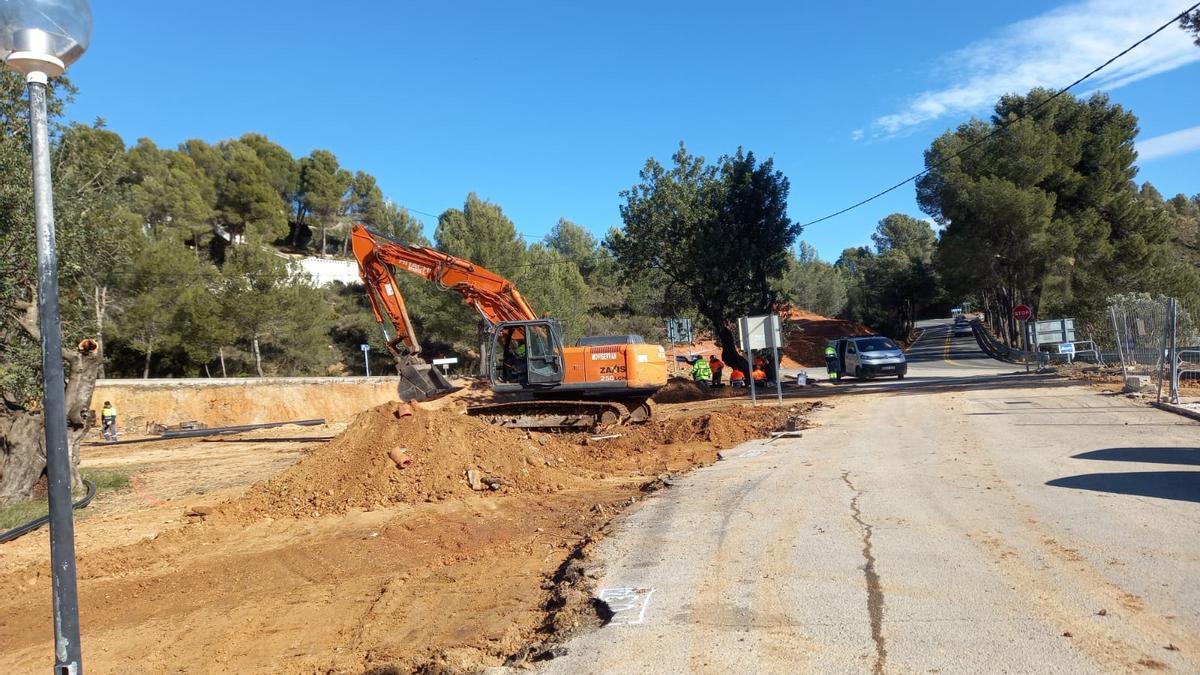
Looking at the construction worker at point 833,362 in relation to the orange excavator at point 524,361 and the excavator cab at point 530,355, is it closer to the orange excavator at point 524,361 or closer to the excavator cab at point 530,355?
the orange excavator at point 524,361

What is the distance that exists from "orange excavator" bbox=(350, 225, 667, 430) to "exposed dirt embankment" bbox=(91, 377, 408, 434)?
15803mm

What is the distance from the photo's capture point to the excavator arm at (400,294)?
1595cm

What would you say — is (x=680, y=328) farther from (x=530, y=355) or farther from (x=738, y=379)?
(x=530, y=355)

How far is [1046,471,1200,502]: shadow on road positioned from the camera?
Answer: 7.21 metres

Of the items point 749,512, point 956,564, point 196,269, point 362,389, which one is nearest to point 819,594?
point 956,564

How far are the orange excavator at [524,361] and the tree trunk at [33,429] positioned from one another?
5654 millimetres

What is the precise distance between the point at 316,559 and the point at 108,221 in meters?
10.5

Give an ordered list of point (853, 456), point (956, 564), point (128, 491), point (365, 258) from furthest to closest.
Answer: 1. point (365, 258)
2. point (128, 491)
3. point (853, 456)
4. point (956, 564)

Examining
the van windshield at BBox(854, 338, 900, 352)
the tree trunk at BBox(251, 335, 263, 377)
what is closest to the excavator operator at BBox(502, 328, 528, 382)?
the van windshield at BBox(854, 338, 900, 352)

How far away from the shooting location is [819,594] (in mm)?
5082

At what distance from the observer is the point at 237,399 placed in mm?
30172

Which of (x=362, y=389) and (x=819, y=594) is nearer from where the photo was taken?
(x=819, y=594)

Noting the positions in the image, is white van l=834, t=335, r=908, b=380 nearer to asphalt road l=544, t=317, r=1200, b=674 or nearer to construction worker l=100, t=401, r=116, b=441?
asphalt road l=544, t=317, r=1200, b=674

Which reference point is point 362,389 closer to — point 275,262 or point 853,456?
point 275,262
